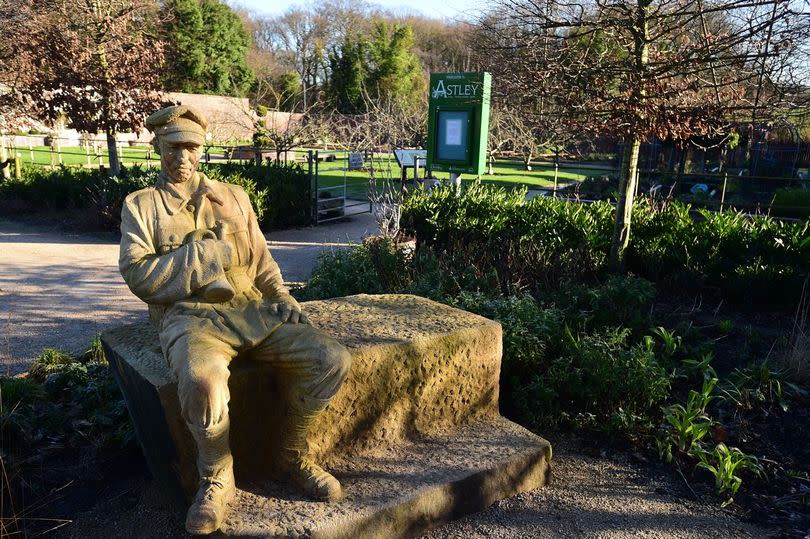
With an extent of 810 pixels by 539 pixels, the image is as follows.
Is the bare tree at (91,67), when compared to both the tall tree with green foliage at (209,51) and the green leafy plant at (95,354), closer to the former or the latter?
the green leafy plant at (95,354)

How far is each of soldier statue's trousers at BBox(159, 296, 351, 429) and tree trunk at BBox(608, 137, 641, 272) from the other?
4813 millimetres

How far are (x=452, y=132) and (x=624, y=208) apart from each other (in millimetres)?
3529

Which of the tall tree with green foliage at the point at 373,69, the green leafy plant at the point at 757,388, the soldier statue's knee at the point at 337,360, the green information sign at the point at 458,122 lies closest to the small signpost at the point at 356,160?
the green information sign at the point at 458,122

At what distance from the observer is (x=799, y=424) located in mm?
4109

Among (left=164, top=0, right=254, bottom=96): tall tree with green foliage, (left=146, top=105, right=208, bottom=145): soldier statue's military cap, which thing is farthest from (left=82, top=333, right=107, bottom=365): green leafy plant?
(left=164, top=0, right=254, bottom=96): tall tree with green foliage

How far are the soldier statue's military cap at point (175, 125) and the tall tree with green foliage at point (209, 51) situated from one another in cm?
3464

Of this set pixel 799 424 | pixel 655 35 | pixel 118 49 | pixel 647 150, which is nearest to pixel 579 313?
pixel 799 424

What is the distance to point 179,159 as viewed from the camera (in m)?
2.83

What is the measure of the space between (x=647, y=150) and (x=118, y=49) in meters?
18.1

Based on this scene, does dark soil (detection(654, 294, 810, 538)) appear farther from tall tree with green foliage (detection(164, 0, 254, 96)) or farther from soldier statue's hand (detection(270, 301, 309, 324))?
tall tree with green foliage (detection(164, 0, 254, 96))

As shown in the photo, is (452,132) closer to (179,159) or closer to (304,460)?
(179,159)

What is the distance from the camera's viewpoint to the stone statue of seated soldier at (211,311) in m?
2.52

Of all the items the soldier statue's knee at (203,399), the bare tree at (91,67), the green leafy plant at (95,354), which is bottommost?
the green leafy plant at (95,354)

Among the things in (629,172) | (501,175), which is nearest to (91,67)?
(629,172)
